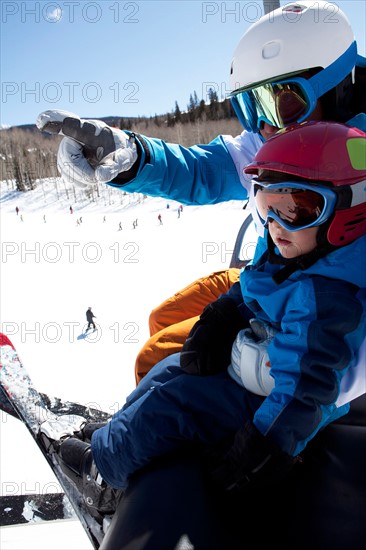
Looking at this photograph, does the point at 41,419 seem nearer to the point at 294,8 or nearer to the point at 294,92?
the point at 294,92

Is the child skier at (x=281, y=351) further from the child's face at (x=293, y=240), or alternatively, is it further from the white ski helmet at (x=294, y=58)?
the white ski helmet at (x=294, y=58)

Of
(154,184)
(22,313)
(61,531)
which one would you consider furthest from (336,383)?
(22,313)

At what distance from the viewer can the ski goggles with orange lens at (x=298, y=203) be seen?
1.21 meters

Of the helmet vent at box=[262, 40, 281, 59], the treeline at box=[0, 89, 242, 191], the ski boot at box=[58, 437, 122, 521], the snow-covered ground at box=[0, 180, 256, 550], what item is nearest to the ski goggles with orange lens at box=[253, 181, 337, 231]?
the helmet vent at box=[262, 40, 281, 59]

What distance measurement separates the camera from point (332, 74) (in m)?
1.54

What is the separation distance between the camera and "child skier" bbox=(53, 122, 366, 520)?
1.08 m

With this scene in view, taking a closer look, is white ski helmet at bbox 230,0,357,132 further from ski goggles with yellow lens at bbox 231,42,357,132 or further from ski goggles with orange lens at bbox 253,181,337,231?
ski goggles with orange lens at bbox 253,181,337,231

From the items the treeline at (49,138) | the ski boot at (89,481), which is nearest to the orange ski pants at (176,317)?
the ski boot at (89,481)

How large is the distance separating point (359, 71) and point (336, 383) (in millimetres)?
1228

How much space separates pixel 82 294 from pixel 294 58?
8.20m

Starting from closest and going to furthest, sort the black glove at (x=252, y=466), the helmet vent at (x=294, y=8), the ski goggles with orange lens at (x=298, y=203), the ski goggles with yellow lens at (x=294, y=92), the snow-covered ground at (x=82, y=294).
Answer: the black glove at (x=252, y=466) < the ski goggles with orange lens at (x=298, y=203) < the ski goggles with yellow lens at (x=294, y=92) < the helmet vent at (x=294, y=8) < the snow-covered ground at (x=82, y=294)

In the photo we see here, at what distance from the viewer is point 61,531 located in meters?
2.21

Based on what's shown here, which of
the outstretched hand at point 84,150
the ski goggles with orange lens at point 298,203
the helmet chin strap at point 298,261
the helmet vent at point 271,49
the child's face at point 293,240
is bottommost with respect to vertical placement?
the helmet chin strap at point 298,261

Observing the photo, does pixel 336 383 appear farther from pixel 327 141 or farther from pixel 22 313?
pixel 22 313
